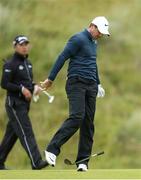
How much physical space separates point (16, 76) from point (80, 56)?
1.47 meters

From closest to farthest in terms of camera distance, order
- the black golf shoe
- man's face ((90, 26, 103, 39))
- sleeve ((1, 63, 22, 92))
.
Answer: man's face ((90, 26, 103, 39)), the black golf shoe, sleeve ((1, 63, 22, 92))

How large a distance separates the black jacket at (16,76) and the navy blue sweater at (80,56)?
4.20ft

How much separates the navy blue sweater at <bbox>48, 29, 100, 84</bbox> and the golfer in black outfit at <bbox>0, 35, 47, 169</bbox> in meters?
1.29

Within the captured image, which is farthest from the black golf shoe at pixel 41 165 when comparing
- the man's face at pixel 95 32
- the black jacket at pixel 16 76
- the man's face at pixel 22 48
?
the man's face at pixel 95 32

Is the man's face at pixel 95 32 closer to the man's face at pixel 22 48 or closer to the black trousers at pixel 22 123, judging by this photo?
the man's face at pixel 22 48

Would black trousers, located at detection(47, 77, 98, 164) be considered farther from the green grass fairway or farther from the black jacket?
the black jacket

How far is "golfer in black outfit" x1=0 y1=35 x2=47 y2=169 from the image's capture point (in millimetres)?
12766

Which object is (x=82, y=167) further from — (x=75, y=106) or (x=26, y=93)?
(x=26, y=93)

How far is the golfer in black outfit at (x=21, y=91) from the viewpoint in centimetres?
1277

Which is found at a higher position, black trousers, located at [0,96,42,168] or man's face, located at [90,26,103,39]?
man's face, located at [90,26,103,39]

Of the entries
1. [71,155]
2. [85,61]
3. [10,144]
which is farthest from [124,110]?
[85,61]

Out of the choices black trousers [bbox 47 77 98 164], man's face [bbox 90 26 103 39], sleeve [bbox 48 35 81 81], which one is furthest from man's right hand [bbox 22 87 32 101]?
man's face [bbox 90 26 103 39]

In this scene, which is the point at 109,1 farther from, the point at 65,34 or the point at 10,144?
the point at 10,144

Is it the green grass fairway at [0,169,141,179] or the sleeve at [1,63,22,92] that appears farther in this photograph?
the sleeve at [1,63,22,92]
